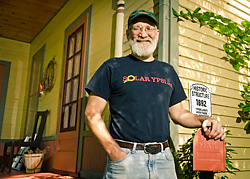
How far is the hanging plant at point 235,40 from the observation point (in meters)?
3.54

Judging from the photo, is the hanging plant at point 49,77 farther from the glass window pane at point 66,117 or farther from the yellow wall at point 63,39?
the glass window pane at point 66,117

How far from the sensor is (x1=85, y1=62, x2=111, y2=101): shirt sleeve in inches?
62.7

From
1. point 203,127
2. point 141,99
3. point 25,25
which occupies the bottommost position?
point 203,127

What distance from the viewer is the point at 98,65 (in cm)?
431

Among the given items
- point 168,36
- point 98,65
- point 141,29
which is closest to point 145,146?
point 141,29

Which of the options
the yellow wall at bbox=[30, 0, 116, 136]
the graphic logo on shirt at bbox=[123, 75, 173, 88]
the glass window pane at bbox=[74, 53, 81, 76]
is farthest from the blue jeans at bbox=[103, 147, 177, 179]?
the glass window pane at bbox=[74, 53, 81, 76]

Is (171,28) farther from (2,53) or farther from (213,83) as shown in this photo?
(2,53)

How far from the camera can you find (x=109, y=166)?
1479mm

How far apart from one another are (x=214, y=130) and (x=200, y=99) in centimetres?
173

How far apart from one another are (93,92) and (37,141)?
469cm

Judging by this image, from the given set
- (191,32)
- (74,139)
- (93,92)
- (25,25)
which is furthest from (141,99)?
(25,25)

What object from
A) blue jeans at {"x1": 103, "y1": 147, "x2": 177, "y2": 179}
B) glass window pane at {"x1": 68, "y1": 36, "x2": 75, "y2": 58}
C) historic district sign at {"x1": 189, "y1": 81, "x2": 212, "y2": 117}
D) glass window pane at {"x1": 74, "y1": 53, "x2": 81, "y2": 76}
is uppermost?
glass window pane at {"x1": 68, "y1": 36, "x2": 75, "y2": 58}

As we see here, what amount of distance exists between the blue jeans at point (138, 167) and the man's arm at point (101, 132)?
42 millimetres

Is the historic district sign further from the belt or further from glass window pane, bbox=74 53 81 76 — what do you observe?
glass window pane, bbox=74 53 81 76
